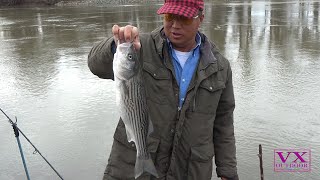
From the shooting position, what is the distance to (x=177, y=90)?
2396 millimetres

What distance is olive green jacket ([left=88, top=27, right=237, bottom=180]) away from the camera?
7.80 feet

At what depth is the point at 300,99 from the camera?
6.76 metres

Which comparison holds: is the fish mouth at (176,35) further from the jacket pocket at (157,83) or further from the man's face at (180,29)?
the jacket pocket at (157,83)

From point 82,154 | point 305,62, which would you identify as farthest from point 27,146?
point 305,62

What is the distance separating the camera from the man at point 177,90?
7.76ft

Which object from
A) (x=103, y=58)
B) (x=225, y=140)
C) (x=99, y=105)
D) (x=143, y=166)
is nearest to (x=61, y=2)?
(x=99, y=105)

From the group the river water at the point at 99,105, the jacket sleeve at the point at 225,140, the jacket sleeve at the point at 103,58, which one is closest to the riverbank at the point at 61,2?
the river water at the point at 99,105

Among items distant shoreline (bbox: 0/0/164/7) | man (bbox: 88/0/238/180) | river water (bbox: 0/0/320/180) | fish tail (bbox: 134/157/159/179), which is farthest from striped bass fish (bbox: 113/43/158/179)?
distant shoreline (bbox: 0/0/164/7)

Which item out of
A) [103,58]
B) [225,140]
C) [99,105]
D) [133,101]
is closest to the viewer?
[133,101]

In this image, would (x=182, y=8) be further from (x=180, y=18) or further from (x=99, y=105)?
(x=99, y=105)

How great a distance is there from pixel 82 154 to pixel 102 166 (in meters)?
0.43

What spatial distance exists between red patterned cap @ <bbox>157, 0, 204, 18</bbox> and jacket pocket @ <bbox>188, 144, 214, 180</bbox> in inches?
34.2

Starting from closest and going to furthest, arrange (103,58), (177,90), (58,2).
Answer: (103,58) → (177,90) → (58,2)

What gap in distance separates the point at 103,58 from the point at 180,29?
505mm
